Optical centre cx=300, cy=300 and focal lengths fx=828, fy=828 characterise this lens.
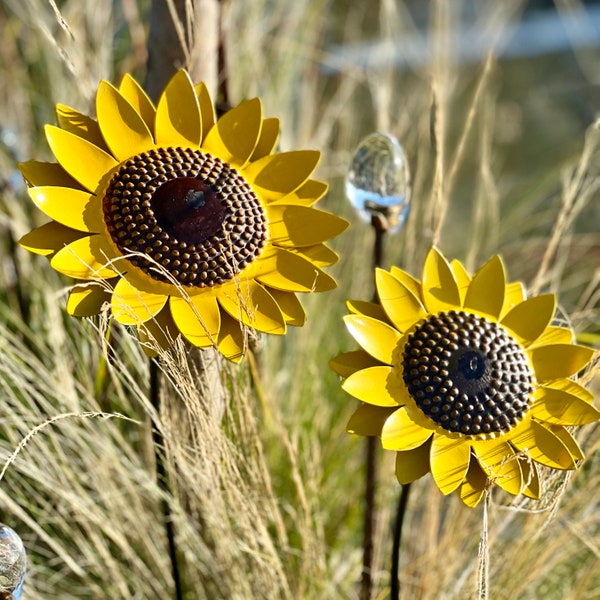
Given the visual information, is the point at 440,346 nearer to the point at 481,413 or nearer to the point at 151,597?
the point at 481,413

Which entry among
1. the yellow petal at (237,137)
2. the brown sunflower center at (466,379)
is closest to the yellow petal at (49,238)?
the yellow petal at (237,137)

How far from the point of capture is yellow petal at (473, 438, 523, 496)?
477mm

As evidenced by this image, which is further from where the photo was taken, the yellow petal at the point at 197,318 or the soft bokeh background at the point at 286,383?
the soft bokeh background at the point at 286,383

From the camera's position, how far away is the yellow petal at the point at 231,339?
1.57 ft

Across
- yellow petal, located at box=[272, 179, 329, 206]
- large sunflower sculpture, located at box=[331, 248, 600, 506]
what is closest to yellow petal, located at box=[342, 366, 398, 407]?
large sunflower sculpture, located at box=[331, 248, 600, 506]

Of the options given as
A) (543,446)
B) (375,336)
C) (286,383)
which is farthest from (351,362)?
(286,383)

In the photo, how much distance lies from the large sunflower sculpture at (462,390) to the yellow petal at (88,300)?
5.6 inches

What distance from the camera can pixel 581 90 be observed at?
1.42 meters

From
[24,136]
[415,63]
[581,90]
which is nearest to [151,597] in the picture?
[24,136]

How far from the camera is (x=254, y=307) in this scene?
0.49 meters

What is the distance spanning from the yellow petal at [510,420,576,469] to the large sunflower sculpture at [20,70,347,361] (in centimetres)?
15

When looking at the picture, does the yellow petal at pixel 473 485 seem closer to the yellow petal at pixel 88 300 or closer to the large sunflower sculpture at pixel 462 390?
the large sunflower sculpture at pixel 462 390

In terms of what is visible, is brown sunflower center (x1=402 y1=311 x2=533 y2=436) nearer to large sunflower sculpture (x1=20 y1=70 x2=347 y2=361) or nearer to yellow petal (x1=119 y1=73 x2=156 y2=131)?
large sunflower sculpture (x1=20 y1=70 x2=347 y2=361)

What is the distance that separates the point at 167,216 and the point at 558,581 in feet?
1.82
